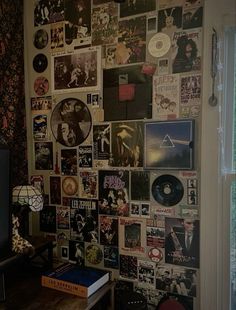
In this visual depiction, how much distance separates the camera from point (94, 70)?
1649 mm

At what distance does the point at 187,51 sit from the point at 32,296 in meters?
1.39

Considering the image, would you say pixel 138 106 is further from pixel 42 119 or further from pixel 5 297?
pixel 5 297

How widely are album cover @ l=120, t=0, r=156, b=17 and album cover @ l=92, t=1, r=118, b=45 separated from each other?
0.05m

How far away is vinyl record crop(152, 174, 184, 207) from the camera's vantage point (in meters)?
1.49

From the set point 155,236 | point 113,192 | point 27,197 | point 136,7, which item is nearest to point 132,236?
point 155,236

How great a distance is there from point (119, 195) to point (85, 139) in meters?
0.38

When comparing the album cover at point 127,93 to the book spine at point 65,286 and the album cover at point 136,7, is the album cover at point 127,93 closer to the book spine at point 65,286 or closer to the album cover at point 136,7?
the album cover at point 136,7

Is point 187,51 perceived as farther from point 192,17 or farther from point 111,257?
point 111,257

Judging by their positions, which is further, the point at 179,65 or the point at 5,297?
the point at 179,65

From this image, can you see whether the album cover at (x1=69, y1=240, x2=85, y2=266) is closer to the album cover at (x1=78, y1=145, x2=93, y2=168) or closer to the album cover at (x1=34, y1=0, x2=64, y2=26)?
the album cover at (x1=78, y1=145, x2=93, y2=168)

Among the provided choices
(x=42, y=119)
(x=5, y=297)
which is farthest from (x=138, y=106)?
(x=5, y=297)

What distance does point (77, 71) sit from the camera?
1698mm

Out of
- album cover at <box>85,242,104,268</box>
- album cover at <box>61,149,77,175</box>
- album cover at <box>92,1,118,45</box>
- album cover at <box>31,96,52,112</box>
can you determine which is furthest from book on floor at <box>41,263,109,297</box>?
album cover at <box>92,1,118,45</box>

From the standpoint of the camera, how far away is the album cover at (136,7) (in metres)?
1.51
